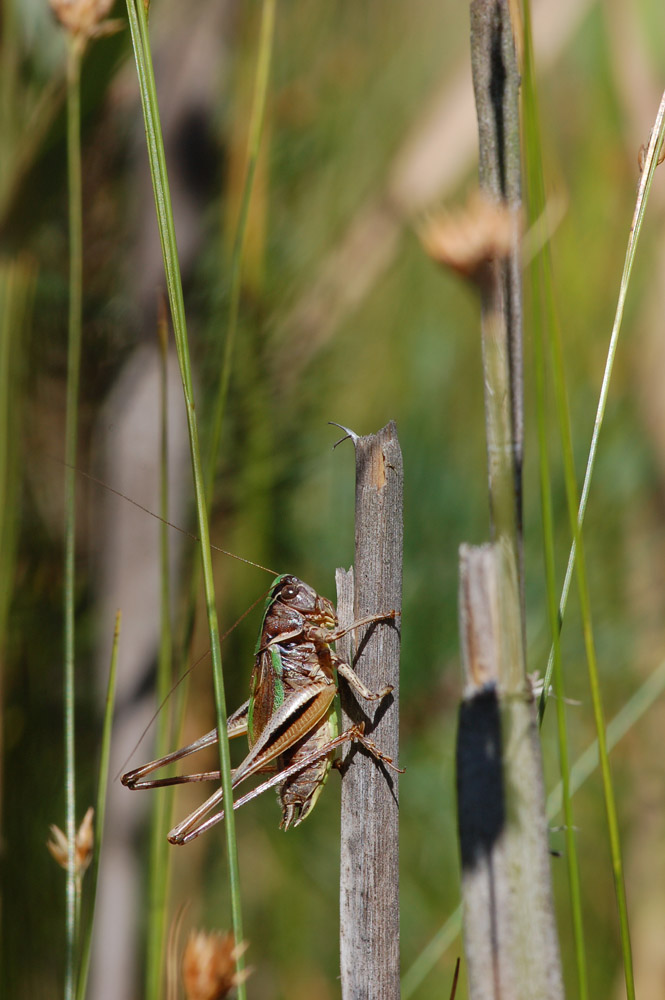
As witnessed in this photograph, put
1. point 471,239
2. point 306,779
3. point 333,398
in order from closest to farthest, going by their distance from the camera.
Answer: point 471,239 → point 306,779 → point 333,398

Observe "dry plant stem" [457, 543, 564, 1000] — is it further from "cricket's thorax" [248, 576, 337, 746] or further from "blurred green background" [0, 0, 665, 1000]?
"blurred green background" [0, 0, 665, 1000]

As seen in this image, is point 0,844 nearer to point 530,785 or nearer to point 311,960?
point 311,960

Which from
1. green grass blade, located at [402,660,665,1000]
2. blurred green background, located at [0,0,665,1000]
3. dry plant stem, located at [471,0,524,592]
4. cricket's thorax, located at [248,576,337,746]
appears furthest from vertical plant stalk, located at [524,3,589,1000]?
blurred green background, located at [0,0,665,1000]

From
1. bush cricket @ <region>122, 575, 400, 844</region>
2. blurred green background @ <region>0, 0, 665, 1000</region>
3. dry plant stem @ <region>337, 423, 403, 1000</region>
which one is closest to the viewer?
dry plant stem @ <region>337, 423, 403, 1000</region>

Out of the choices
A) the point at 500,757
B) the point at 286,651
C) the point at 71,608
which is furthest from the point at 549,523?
the point at 286,651

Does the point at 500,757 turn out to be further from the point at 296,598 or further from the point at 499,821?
the point at 296,598

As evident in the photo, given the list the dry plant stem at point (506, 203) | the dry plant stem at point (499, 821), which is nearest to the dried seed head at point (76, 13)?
the dry plant stem at point (506, 203)

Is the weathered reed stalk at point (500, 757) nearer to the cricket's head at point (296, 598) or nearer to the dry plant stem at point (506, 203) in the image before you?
the dry plant stem at point (506, 203)
